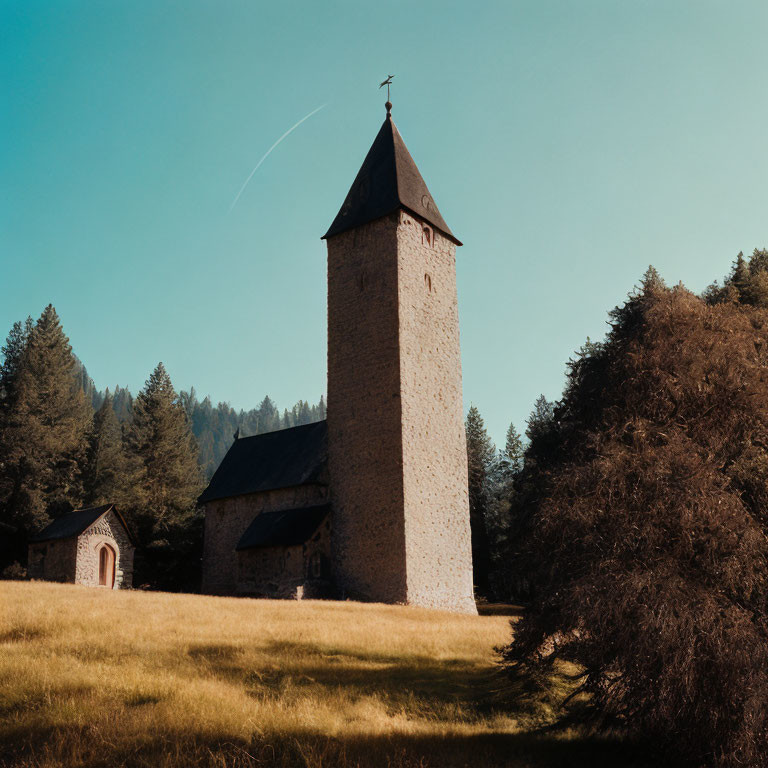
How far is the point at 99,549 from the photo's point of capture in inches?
1159

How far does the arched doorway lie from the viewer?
2957cm

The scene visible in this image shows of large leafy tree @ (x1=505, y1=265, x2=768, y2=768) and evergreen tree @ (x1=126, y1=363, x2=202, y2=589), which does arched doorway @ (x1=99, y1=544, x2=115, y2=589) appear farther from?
large leafy tree @ (x1=505, y1=265, x2=768, y2=768)

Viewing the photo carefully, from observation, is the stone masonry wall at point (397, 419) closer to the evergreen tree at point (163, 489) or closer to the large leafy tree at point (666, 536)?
the large leafy tree at point (666, 536)

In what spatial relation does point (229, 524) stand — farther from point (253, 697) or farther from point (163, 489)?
point (253, 697)

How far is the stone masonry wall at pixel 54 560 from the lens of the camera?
28.9 meters

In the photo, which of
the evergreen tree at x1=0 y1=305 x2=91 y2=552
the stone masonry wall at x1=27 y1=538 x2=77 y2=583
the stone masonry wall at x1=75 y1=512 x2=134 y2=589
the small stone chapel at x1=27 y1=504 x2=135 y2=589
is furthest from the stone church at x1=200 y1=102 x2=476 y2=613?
the evergreen tree at x1=0 y1=305 x2=91 y2=552

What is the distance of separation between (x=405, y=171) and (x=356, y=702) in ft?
79.8

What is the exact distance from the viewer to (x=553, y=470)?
A: 11.3m

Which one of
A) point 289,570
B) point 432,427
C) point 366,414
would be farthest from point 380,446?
point 289,570

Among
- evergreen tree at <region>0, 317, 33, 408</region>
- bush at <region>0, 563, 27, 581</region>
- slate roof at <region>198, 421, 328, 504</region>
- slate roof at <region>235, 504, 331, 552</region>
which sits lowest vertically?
bush at <region>0, 563, 27, 581</region>

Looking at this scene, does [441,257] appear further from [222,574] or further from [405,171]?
[222,574]

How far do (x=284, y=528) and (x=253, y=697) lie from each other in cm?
1759

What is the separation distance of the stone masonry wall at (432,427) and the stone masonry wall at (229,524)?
Answer: 5.02 meters

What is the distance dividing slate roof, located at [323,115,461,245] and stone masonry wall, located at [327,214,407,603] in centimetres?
57
